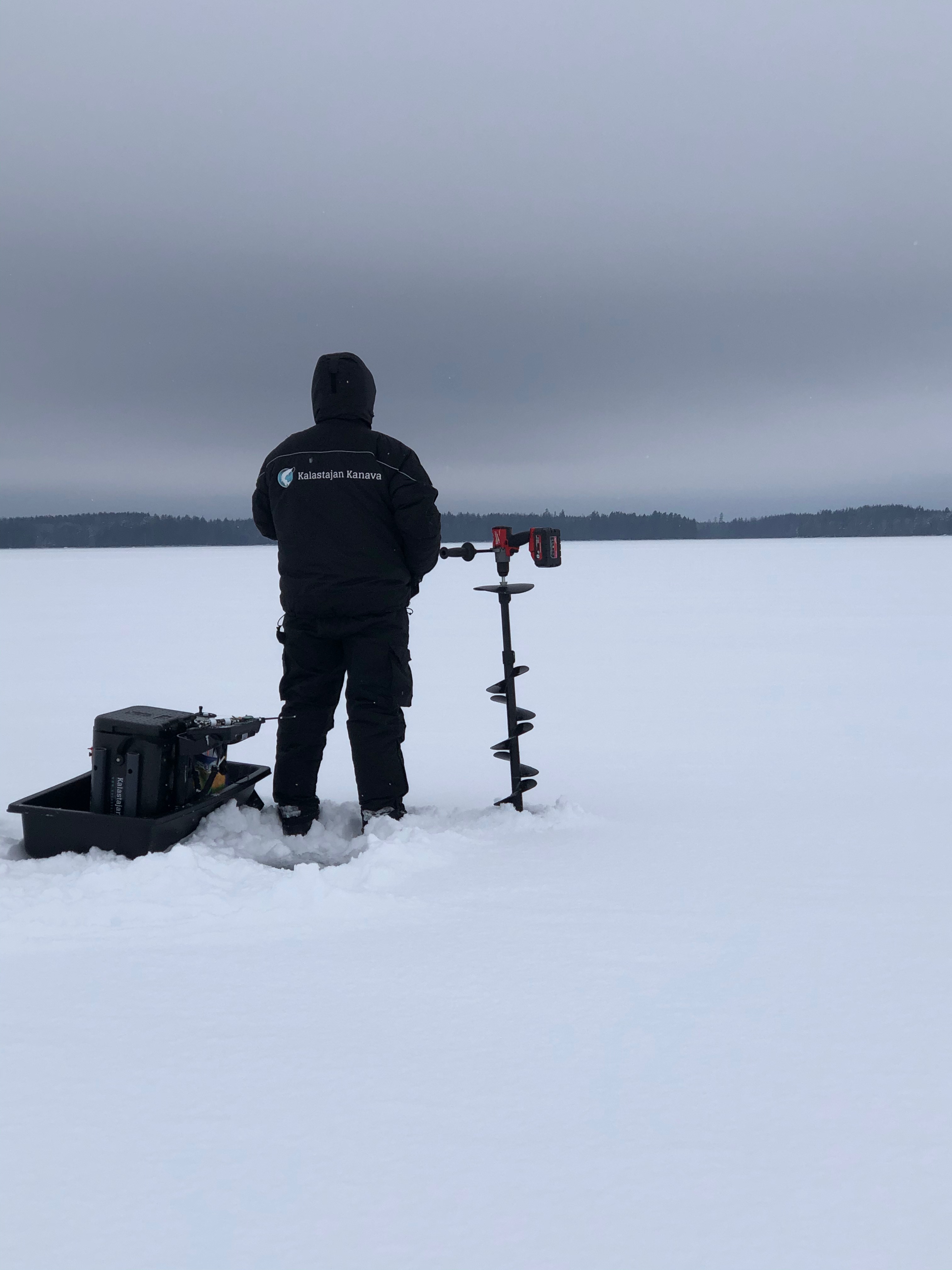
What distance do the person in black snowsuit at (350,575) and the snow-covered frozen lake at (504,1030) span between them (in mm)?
280

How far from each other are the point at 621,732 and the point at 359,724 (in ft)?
8.59

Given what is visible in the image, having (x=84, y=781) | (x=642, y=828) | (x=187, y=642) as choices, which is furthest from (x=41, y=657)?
(x=642, y=828)

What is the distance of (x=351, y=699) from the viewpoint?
3484mm

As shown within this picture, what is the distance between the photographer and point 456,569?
44875 millimetres

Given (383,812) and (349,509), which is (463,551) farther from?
(383,812)

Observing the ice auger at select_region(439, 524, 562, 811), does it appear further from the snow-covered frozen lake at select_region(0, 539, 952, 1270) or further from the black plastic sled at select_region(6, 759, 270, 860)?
the black plastic sled at select_region(6, 759, 270, 860)

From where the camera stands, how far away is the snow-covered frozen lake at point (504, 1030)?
55.3 inches

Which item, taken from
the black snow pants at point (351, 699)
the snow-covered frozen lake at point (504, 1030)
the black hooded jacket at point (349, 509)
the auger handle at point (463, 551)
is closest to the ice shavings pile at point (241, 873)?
the snow-covered frozen lake at point (504, 1030)

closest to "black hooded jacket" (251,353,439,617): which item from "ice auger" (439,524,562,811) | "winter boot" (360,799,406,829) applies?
"ice auger" (439,524,562,811)

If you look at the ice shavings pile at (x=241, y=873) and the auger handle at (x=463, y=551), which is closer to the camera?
the ice shavings pile at (x=241, y=873)

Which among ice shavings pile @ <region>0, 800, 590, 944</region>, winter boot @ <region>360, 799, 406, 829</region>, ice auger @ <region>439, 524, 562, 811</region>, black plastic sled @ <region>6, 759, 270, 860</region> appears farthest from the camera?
ice auger @ <region>439, 524, 562, 811</region>

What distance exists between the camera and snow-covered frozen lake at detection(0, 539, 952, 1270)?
55.3 inches

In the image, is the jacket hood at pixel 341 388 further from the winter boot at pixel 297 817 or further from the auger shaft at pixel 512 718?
the winter boot at pixel 297 817

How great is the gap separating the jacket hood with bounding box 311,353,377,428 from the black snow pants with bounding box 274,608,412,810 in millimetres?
833
